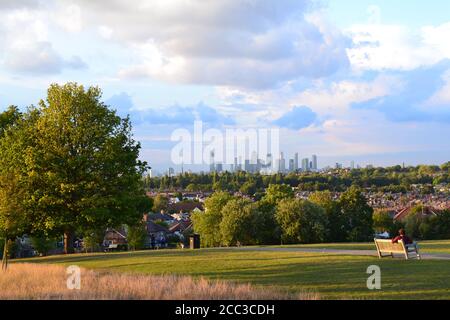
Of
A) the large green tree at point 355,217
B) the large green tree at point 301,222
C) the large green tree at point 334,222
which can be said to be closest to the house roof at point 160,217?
the large green tree at point 334,222

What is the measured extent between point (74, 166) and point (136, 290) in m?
22.0

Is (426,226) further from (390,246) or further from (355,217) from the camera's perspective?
(390,246)

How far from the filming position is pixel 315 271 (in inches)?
742

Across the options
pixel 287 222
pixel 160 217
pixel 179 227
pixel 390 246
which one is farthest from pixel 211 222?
pixel 160 217

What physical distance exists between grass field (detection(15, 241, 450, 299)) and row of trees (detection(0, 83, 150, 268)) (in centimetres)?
1140

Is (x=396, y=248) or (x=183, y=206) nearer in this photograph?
(x=396, y=248)

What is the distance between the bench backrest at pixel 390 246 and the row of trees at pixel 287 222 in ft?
104

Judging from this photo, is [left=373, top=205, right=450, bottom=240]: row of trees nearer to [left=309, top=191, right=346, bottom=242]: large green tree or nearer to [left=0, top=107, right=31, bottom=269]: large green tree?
[left=309, top=191, right=346, bottom=242]: large green tree

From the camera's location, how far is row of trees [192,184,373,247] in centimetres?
5406

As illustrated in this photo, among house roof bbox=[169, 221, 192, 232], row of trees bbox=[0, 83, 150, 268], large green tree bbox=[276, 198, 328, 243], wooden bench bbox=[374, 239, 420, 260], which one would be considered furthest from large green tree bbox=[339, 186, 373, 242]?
house roof bbox=[169, 221, 192, 232]

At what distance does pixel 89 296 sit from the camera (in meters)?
15.8

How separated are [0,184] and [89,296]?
15.4m
